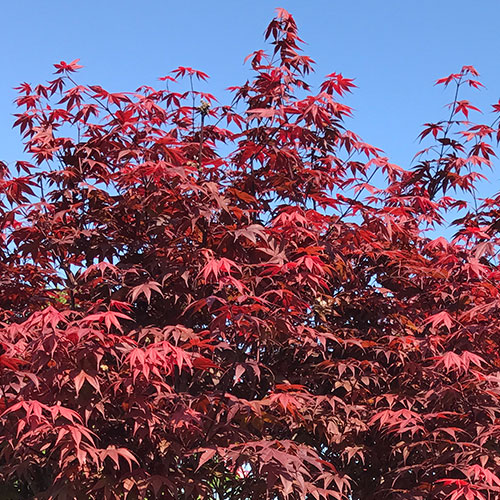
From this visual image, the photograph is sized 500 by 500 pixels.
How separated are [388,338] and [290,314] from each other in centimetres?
90

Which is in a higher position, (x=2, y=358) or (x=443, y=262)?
(x=443, y=262)

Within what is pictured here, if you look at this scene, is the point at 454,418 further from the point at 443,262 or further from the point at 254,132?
the point at 254,132

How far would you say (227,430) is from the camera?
4465 millimetres

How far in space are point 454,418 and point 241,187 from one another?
2178mm

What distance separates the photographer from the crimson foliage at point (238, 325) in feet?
13.8

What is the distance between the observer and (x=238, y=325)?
4312 mm

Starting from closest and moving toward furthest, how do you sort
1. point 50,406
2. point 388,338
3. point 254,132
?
point 50,406 → point 388,338 → point 254,132

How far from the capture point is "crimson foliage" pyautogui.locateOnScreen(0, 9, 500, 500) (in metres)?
4.20

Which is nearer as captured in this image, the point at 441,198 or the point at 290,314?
the point at 290,314

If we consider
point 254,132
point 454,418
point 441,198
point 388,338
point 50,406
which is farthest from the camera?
point 441,198

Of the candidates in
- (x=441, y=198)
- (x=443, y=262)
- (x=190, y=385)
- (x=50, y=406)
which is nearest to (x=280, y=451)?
(x=190, y=385)

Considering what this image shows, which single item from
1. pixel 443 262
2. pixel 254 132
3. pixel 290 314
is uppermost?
pixel 254 132

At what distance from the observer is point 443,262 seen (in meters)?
5.28

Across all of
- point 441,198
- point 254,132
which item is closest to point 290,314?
point 254,132
